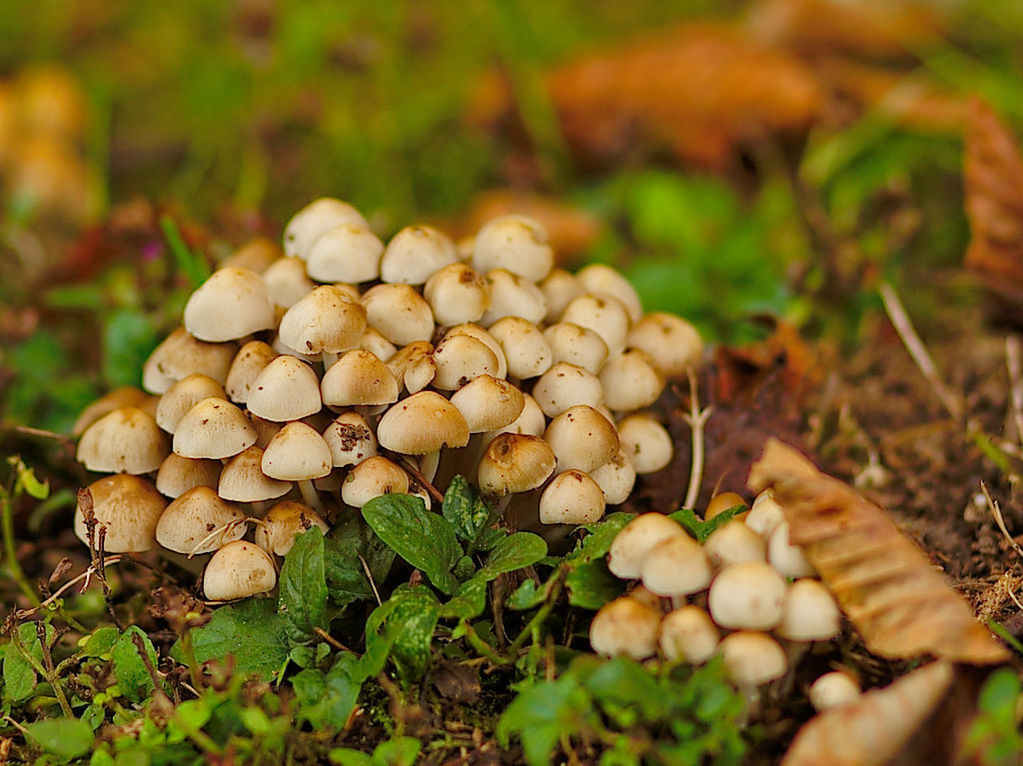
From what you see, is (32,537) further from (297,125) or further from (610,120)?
(610,120)

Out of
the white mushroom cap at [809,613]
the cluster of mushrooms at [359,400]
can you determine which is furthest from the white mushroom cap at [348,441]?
the white mushroom cap at [809,613]

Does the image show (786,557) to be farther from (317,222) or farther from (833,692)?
(317,222)

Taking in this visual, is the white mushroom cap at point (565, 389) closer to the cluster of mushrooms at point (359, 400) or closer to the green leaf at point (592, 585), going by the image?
the cluster of mushrooms at point (359, 400)

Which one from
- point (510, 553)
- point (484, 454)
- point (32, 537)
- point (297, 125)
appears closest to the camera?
point (510, 553)

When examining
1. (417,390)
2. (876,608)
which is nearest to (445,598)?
(417,390)

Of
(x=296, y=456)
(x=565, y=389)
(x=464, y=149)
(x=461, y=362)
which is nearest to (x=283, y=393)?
(x=296, y=456)

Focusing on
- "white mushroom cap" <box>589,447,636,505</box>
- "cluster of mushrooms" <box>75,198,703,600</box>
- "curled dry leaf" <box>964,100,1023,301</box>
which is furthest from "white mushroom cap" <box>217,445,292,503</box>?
"curled dry leaf" <box>964,100,1023,301</box>
